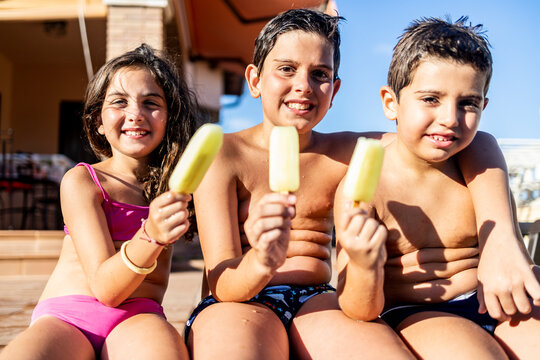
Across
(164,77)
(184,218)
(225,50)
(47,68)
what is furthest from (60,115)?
(184,218)

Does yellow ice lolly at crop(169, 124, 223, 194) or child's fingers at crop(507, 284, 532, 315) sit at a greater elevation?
yellow ice lolly at crop(169, 124, 223, 194)

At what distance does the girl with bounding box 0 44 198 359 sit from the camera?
153cm

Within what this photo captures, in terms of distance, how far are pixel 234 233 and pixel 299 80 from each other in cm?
58

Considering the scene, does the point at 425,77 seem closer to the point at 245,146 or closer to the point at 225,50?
the point at 245,146

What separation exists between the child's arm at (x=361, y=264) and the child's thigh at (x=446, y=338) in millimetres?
159

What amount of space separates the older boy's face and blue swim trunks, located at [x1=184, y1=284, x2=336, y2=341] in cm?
63

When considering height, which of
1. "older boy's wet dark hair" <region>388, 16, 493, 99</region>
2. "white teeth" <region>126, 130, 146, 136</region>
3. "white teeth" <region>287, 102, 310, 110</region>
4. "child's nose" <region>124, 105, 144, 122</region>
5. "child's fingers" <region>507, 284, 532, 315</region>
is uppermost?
"older boy's wet dark hair" <region>388, 16, 493, 99</region>

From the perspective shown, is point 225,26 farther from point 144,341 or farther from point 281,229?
point 281,229

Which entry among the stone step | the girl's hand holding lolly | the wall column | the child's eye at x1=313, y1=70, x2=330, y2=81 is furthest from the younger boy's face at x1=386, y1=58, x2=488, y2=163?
the wall column

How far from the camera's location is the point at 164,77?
209 centimetres

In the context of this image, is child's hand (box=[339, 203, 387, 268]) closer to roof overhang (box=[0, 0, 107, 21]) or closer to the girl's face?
the girl's face

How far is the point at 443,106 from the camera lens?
5.43 feet

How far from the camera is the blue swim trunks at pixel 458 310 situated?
5.58 feet

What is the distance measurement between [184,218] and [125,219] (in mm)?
612
